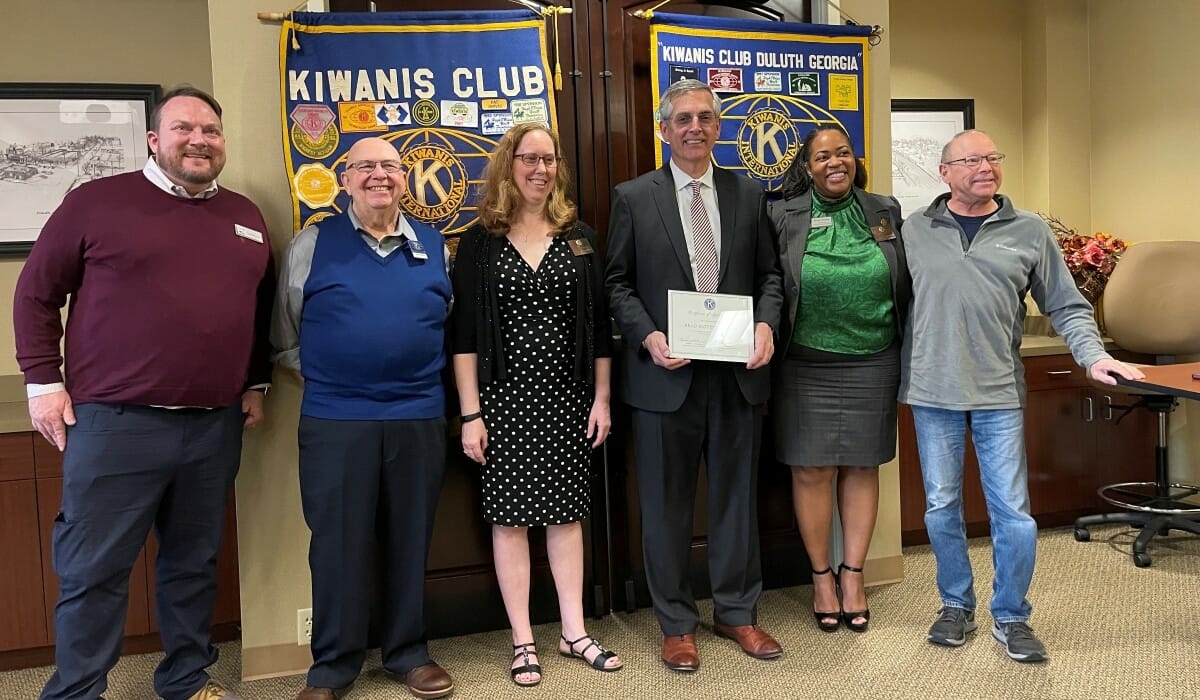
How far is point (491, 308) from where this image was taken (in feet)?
8.50

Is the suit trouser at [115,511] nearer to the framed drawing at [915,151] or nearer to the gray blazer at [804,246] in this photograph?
the gray blazer at [804,246]

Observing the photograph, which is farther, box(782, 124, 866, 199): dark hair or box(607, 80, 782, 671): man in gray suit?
box(782, 124, 866, 199): dark hair

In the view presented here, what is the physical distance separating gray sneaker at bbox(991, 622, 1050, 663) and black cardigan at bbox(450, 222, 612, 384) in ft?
4.90

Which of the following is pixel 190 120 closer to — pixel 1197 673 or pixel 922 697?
pixel 922 697

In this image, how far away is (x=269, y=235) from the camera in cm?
270

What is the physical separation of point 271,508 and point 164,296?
0.84 metres

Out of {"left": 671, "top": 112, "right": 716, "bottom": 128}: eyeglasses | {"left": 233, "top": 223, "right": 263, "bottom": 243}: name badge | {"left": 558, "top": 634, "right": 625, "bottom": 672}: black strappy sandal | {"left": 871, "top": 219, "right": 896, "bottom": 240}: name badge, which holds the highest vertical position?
{"left": 671, "top": 112, "right": 716, "bottom": 128}: eyeglasses

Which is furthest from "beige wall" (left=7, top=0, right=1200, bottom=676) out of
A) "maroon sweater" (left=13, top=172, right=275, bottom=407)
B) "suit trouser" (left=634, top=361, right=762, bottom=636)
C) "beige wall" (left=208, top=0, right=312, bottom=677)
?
"suit trouser" (left=634, top=361, right=762, bottom=636)

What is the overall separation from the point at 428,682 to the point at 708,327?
131 centimetres

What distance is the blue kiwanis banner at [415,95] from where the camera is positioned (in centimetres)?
272

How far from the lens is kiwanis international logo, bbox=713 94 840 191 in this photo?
314 cm

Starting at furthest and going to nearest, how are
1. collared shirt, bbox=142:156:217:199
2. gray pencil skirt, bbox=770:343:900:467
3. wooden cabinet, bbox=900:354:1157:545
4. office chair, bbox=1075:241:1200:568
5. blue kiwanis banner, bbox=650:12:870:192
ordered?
wooden cabinet, bbox=900:354:1157:545 → office chair, bbox=1075:241:1200:568 → blue kiwanis banner, bbox=650:12:870:192 → gray pencil skirt, bbox=770:343:900:467 → collared shirt, bbox=142:156:217:199

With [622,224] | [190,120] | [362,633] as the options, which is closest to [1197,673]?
[622,224]

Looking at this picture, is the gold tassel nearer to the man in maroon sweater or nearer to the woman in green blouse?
the woman in green blouse
